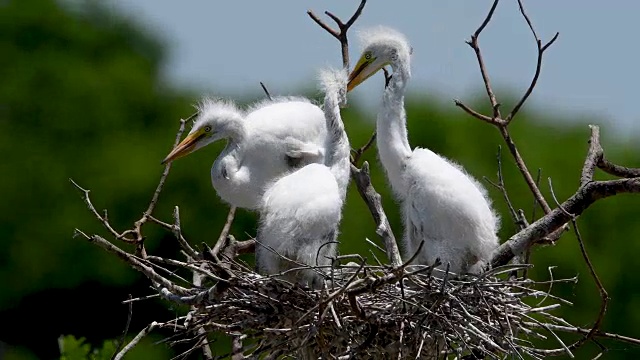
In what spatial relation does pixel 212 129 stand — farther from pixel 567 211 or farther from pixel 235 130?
pixel 567 211

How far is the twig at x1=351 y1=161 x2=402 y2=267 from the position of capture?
5164 mm

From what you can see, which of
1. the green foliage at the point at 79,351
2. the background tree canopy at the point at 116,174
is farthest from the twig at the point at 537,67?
the background tree canopy at the point at 116,174

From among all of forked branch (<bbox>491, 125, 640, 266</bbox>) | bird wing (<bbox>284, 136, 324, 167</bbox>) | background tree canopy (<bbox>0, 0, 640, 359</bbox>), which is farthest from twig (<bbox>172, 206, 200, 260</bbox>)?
background tree canopy (<bbox>0, 0, 640, 359</bbox>)

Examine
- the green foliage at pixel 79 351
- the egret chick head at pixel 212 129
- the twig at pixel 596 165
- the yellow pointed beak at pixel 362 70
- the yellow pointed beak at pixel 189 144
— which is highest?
the twig at pixel 596 165

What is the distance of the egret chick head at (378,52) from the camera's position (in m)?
5.56

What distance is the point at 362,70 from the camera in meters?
5.69

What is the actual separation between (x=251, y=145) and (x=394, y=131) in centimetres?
79

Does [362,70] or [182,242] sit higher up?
[362,70]

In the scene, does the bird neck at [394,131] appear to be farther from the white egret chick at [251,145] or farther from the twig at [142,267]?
the twig at [142,267]

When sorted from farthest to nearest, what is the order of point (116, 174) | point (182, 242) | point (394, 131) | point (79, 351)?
point (116, 174) → point (79, 351) → point (394, 131) → point (182, 242)

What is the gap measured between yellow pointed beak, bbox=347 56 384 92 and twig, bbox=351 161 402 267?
0.36 m

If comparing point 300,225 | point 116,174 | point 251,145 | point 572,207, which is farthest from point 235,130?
point 116,174

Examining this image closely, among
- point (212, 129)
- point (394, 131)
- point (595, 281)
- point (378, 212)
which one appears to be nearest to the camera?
point (595, 281)

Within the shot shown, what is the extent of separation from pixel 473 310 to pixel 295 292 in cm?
61
